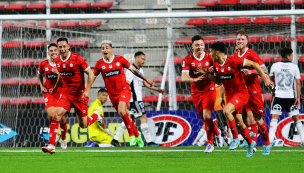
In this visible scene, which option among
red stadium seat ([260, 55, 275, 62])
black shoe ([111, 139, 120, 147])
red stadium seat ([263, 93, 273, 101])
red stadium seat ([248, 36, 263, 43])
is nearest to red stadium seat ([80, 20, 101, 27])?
black shoe ([111, 139, 120, 147])

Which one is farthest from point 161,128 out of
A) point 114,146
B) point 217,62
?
point 217,62

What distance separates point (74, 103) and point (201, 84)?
7.63ft

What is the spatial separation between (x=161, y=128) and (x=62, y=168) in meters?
5.79

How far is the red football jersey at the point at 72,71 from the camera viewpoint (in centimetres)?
786

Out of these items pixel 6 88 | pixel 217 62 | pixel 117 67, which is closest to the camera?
pixel 217 62

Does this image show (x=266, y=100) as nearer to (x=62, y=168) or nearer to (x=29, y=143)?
(x=29, y=143)

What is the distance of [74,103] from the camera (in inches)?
316

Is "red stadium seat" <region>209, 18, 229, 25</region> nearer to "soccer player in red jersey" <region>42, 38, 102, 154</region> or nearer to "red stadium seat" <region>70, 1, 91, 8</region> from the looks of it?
"red stadium seat" <region>70, 1, 91, 8</region>

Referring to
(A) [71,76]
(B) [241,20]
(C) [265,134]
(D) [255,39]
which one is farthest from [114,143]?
(B) [241,20]

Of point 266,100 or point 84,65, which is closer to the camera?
point 84,65

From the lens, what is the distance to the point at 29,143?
11203 mm

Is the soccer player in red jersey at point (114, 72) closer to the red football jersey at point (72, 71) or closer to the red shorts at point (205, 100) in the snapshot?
the red football jersey at point (72, 71)

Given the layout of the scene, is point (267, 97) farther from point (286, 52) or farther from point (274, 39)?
point (286, 52)

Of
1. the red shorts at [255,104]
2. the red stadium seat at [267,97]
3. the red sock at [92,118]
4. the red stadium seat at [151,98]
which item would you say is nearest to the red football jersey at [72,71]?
the red sock at [92,118]
